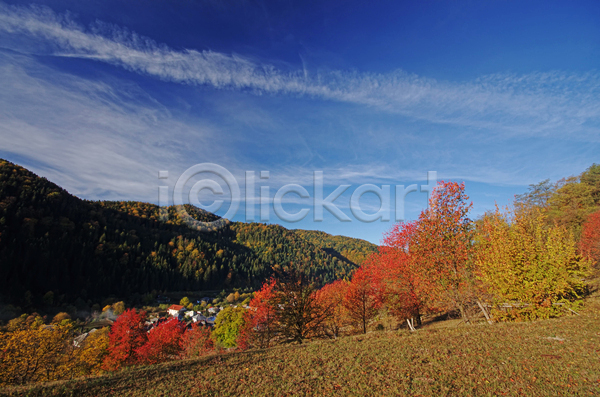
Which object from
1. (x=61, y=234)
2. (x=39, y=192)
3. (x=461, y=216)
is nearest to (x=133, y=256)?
(x=61, y=234)

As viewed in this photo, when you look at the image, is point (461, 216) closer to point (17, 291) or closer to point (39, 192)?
point (17, 291)

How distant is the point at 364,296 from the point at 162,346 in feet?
123

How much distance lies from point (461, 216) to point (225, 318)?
5079 centimetres

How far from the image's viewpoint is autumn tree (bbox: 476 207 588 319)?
14.9 meters

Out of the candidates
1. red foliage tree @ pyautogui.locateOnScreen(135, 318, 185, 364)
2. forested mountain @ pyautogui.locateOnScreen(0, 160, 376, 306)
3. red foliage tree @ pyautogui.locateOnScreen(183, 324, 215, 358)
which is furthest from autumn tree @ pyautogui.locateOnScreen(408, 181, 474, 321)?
forested mountain @ pyautogui.locateOnScreen(0, 160, 376, 306)

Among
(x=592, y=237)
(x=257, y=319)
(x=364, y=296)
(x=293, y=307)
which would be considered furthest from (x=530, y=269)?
(x=257, y=319)

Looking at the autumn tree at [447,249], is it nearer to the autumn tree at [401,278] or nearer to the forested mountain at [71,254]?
the autumn tree at [401,278]

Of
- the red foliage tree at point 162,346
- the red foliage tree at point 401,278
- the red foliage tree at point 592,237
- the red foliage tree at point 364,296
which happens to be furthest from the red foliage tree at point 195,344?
the red foliage tree at point 592,237

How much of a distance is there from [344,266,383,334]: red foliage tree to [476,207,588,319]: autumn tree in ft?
42.3

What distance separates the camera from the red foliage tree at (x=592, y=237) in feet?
107

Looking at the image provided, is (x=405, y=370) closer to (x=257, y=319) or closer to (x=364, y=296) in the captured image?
(x=364, y=296)

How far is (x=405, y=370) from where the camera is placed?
9383 millimetres

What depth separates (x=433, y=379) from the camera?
834 centimetres

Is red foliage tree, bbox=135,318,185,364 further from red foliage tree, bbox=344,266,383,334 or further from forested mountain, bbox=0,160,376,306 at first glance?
forested mountain, bbox=0,160,376,306
